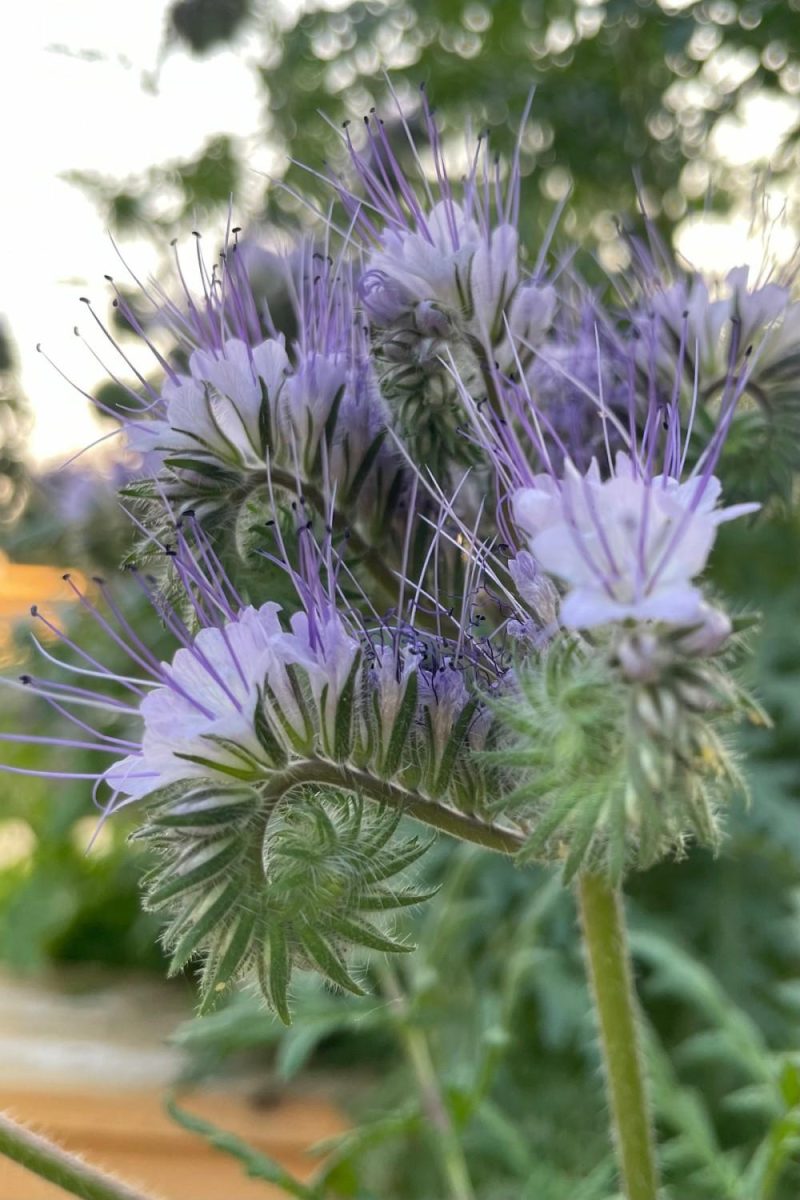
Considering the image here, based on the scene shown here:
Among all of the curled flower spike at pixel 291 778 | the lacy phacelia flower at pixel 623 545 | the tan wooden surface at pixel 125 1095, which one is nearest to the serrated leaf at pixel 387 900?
the curled flower spike at pixel 291 778

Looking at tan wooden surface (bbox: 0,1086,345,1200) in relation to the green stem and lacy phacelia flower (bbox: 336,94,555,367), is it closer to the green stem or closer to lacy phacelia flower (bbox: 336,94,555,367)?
the green stem

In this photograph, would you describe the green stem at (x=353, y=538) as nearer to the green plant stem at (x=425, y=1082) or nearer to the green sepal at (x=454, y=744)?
the green sepal at (x=454, y=744)

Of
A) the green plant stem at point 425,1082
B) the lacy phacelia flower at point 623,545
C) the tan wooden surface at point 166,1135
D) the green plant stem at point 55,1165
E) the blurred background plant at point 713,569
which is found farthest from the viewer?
the tan wooden surface at point 166,1135

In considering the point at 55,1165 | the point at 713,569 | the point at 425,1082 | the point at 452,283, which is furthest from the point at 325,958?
the point at 713,569

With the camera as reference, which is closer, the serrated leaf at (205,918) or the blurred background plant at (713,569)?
the serrated leaf at (205,918)

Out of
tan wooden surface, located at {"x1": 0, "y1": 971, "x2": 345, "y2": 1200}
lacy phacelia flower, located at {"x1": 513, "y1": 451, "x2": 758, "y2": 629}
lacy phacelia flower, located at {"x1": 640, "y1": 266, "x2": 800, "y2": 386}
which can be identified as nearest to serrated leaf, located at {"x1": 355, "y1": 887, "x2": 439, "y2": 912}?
lacy phacelia flower, located at {"x1": 513, "y1": 451, "x2": 758, "y2": 629}

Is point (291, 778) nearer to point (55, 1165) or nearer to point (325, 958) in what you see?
point (325, 958)

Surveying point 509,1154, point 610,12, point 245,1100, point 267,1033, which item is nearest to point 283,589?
point 267,1033
